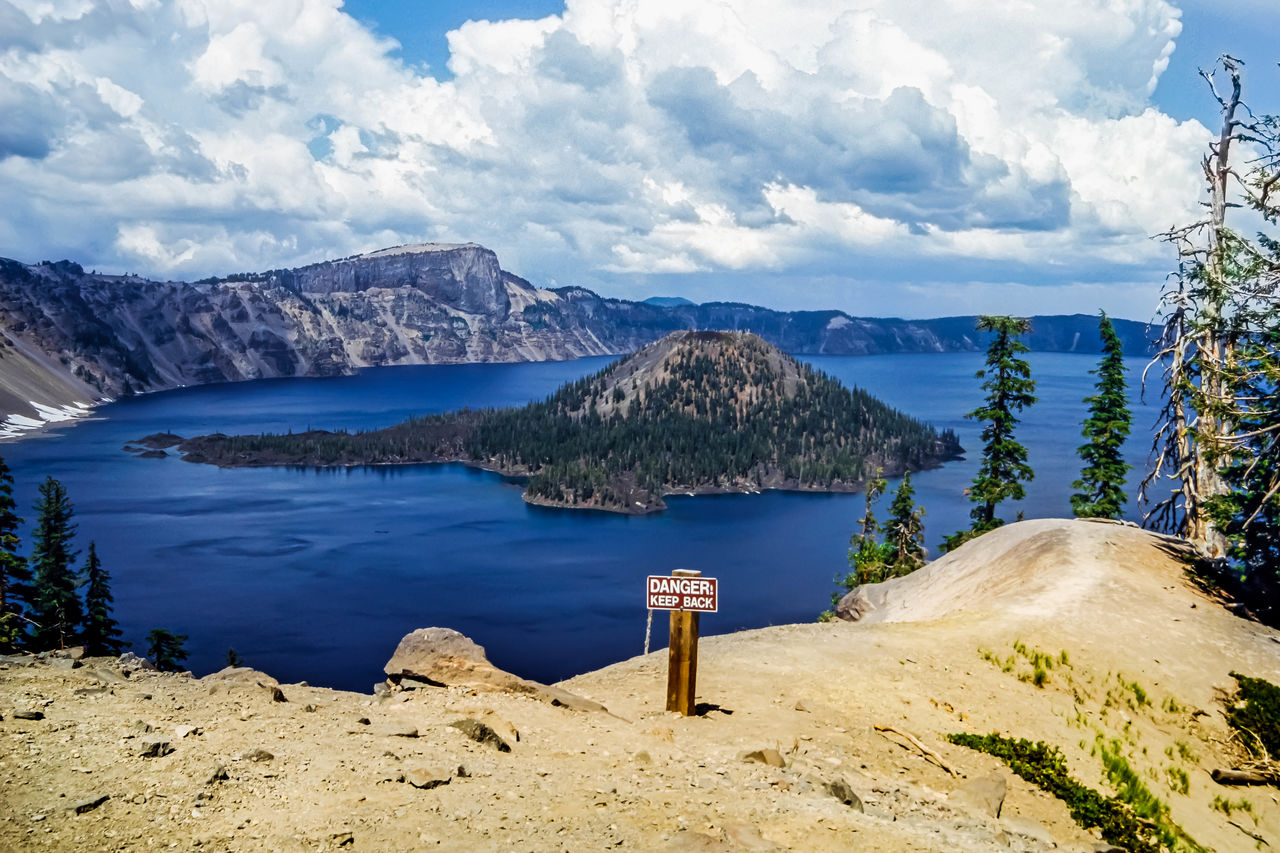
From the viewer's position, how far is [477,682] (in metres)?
21.2

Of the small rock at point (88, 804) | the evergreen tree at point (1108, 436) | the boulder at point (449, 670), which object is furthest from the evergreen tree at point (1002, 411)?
the small rock at point (88, 804)

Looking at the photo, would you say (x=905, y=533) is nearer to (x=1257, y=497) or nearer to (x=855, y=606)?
(x=855, y=606)

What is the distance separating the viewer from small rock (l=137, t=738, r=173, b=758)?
1416 cm

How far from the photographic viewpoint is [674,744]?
60.6 ft

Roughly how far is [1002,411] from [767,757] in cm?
4785

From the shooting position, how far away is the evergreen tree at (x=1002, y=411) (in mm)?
56656

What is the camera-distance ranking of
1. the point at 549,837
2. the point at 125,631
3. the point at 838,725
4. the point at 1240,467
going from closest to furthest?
1. the point at 549,837
2. the point at 838,725
3. the point at 1240,467
4. the point at 125,631

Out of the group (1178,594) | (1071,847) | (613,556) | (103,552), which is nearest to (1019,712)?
(1071,847)

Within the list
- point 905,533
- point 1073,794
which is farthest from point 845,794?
point 905,533

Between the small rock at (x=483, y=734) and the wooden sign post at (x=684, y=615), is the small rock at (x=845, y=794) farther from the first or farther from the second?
the small rock at (x=483, y=734)

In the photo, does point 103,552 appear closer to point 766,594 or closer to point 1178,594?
point 766,594

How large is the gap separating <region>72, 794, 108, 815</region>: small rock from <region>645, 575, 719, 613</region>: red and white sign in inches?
462

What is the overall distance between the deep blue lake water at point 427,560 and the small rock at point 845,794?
71.5 meters

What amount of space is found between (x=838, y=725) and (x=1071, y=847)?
572 cm
